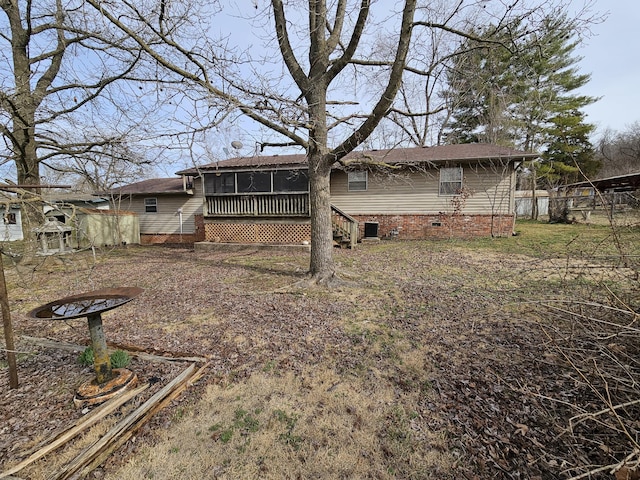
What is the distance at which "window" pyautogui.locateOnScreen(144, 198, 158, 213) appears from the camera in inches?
644

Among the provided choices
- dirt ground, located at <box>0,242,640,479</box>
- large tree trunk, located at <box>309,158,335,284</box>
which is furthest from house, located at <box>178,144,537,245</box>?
dirt ground, located at <box>0,242,640,479</box>

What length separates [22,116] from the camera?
7047mm

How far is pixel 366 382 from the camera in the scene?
300cm

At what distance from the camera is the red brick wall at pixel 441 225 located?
12.2m

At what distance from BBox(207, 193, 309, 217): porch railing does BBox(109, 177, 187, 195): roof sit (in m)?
3.15

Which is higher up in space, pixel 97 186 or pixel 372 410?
pixel 97 186

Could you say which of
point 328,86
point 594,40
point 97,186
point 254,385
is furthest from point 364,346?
point 97,186

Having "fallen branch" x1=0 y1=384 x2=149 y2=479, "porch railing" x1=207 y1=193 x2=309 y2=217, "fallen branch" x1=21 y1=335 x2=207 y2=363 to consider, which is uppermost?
"porch railing" x1=207 y1=193 x2=309 y2=217

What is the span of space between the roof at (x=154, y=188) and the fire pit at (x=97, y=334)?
13160mm

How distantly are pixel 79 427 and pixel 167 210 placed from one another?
51.1 ft

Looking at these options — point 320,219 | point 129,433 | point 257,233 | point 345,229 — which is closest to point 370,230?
point 345,229

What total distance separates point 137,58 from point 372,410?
882 centimetres

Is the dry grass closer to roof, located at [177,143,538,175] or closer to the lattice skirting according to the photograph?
roof, located at [177,143,538,175]

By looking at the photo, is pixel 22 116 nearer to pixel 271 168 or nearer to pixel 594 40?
pixel 271 168
